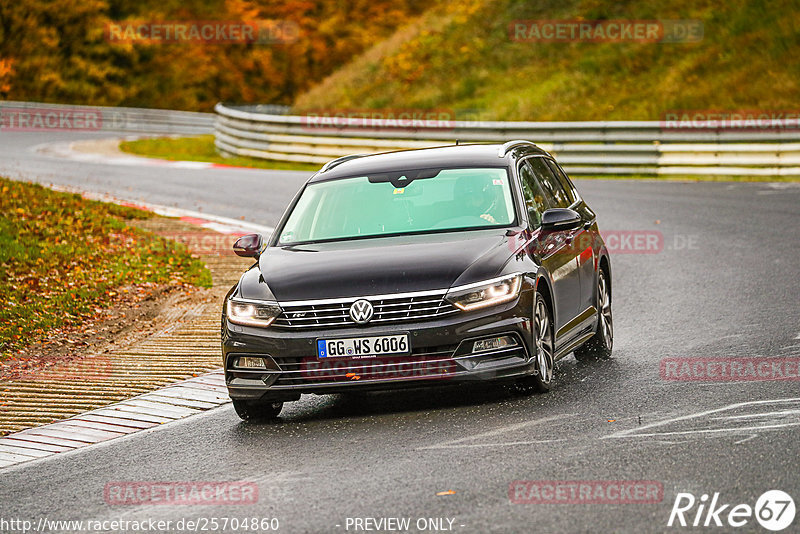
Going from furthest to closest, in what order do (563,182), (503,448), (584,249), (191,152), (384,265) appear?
(191,152) → (563,182) → (584,249) → (384,265) → (503,448)

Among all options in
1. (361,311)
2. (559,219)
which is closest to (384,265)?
(361,311)

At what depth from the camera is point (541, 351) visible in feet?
28.2

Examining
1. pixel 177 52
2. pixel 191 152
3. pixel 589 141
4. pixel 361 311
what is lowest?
pixel 177 52

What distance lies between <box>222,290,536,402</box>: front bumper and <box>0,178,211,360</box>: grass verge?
415cm

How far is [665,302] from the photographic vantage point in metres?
12.7

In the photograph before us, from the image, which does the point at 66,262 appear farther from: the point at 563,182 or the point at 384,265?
the point at 384,265

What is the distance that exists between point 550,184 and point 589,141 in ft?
51.7

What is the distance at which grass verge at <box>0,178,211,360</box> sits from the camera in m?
12.9

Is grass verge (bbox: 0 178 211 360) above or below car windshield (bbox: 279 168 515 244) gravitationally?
below

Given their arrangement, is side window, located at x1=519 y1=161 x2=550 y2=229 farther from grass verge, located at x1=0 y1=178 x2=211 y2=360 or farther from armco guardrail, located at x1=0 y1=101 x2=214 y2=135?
armco guardrail, located at x1=0 y1=101 x2=214 y2=135

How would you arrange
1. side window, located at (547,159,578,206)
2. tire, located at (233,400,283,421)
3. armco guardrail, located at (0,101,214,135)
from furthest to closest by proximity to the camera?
armco guardrail, located at (0,101,214,135) → side window, located at (547,159,578,206) → tire, located at (233,400,283,421)

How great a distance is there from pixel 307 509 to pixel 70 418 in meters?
3.48

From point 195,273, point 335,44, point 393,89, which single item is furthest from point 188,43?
point 195,273

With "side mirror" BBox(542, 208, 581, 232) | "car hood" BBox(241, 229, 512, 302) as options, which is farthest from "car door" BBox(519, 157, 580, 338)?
"car hood" BBox(241, 229, 512, 302)
